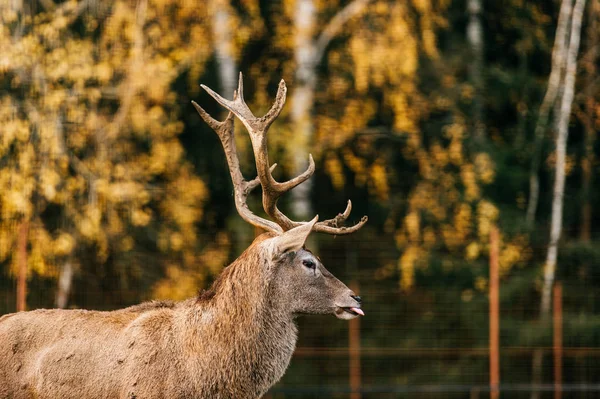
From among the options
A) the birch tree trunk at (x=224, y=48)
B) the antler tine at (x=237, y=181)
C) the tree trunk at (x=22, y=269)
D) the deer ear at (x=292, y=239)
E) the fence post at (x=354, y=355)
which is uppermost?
the birch tree trunk at (x=224, y=48)

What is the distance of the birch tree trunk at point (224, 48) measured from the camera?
12.1 m

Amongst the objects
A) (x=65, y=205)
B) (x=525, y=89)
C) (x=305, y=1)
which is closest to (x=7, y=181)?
(x=65, y=205)

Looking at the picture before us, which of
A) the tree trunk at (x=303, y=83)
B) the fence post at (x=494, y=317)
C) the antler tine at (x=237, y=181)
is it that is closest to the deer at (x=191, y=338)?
the antler tine at (x=237, y=181)

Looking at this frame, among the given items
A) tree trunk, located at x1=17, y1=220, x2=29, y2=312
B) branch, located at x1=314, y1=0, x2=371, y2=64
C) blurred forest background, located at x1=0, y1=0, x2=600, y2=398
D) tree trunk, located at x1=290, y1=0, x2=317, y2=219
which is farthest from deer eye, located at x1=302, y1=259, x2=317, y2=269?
branch, located at x1=314, y1=0, x2=371, y2=64

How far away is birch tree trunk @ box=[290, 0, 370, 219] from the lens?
11872 millimetres

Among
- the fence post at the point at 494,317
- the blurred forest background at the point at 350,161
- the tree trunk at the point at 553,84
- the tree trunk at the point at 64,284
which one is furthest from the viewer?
the tree trunk at the point at 553,84

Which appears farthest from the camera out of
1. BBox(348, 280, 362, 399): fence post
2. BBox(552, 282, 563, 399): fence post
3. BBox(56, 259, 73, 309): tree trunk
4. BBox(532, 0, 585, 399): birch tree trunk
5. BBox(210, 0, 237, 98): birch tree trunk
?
BBox(532, 0, 585, 399): birch tree trunk

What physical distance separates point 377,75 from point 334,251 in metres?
3.08

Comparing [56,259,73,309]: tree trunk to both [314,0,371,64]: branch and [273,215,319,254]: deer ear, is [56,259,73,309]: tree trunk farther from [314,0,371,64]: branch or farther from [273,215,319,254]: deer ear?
[273,215,319,254]: deer ear

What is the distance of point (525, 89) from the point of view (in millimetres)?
13367

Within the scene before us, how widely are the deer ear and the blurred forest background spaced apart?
13.7 feet

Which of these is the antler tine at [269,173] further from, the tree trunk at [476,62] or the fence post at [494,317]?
the tree trunk at [476,62]

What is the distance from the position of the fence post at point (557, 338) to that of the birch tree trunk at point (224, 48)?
4602 mm

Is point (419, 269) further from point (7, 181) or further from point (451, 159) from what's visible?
point (7, 181)
